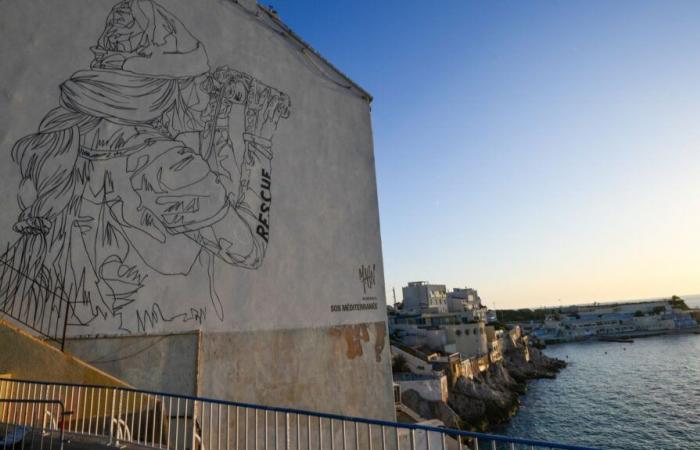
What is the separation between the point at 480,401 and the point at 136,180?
43587mm

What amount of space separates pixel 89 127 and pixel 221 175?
132 inches

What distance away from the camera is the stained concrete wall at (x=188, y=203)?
8.89 metres

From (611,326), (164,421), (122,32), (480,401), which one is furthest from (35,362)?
(611,326)

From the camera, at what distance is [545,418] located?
42.4m

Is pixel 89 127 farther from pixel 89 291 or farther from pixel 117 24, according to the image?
pixel 89 291

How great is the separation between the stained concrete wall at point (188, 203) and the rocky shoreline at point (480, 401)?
25.3 m

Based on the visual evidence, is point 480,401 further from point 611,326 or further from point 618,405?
point 611,326

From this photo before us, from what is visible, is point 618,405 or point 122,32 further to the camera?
point 618,405

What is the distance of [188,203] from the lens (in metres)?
10.8

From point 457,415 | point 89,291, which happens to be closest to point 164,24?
point 89,291

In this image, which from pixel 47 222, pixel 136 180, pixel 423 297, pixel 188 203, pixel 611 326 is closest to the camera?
pixel 47 222

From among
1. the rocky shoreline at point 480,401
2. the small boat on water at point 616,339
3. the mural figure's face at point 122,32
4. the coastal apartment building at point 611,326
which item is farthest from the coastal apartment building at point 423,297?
the mural figure's face at point 122,32

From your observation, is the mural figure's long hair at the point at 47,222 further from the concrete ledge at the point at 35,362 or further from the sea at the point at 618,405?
the sea at the point at 618,405

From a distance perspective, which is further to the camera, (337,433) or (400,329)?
(400,329)
